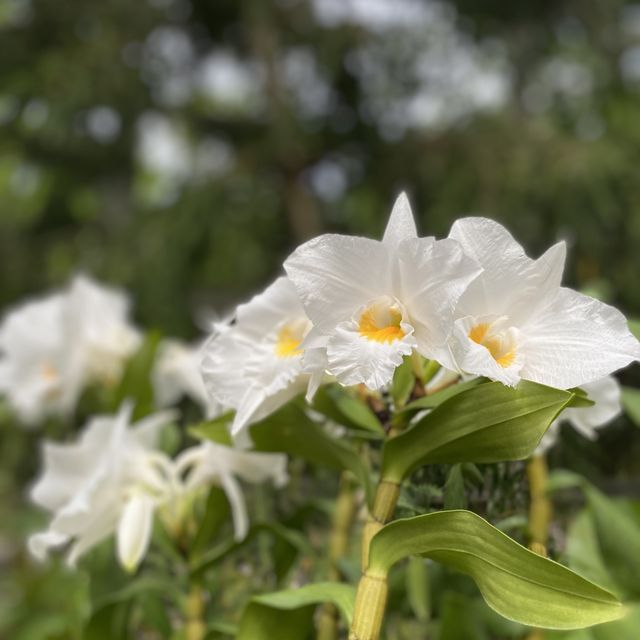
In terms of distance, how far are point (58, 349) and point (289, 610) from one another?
407 mm

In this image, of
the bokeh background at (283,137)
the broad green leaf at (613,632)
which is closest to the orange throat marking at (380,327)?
the broad green leaf at (613,632)

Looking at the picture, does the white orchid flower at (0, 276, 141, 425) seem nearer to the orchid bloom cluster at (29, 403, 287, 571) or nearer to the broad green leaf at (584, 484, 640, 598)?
the orchid bloom cluster at (29, 403, 287, 571)

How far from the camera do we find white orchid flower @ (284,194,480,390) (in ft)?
1.00

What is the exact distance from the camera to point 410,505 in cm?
37

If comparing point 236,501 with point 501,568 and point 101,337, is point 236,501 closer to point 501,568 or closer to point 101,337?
point 501,568

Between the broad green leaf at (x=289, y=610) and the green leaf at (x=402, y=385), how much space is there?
92mm

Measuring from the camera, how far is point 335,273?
0.32 m

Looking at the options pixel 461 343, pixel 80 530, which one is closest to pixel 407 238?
pixel 461 343

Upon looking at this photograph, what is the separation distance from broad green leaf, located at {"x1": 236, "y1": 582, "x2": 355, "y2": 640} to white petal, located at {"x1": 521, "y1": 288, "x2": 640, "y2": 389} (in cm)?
14

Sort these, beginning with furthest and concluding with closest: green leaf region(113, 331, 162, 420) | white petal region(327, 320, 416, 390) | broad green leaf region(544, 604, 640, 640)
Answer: green leaf region(113, 331, 162, 420), broad green leaf region(544, 604, 640, 640), white petal region(327, 320, 416, 390)

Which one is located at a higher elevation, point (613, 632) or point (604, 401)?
point (604, 401)

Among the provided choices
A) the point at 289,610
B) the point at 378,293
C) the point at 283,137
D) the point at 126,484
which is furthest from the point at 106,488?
the point at 283,137

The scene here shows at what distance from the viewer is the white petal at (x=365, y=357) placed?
299 millimetres

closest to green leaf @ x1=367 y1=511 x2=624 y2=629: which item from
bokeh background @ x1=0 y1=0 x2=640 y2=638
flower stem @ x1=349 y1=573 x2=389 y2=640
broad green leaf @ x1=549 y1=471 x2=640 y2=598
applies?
flower stem @ x1=349 y1=573 x2=389 y2=640
